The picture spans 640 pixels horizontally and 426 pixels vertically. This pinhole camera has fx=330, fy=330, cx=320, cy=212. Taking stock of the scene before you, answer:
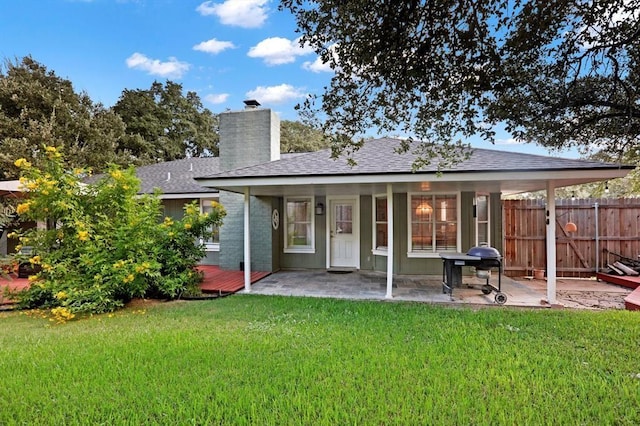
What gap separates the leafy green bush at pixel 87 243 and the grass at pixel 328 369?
82 cm

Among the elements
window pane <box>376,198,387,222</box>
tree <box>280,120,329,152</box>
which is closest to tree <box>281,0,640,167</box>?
window pane <box>376,198,387,222</box>

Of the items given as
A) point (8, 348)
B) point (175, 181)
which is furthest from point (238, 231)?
point (8, 348)

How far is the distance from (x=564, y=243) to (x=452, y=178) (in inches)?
225

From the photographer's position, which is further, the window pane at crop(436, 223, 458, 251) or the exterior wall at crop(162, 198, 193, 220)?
the exterior wall at crop(162, 198, 193, 220)

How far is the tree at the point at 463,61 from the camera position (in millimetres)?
3973

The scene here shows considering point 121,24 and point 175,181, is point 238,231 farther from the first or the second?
point 121,24

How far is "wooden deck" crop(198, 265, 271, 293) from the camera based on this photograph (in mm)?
7699

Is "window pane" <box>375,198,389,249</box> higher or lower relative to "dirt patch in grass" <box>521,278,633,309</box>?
higher

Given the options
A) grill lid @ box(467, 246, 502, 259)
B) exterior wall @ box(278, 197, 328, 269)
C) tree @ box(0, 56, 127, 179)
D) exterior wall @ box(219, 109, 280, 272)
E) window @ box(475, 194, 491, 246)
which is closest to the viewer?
grill lid @ box(467, 246, 502, 259)

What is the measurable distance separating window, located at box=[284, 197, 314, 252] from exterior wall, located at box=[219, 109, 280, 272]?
83 cm

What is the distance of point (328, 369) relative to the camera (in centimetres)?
346

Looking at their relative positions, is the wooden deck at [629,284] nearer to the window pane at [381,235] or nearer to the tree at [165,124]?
the window pane at [381,235]

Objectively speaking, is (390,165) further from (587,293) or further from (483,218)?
(587,293)

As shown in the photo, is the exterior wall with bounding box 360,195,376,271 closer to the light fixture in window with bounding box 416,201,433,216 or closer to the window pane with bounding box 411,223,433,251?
the window pane with bounding box 411,223,433,251
